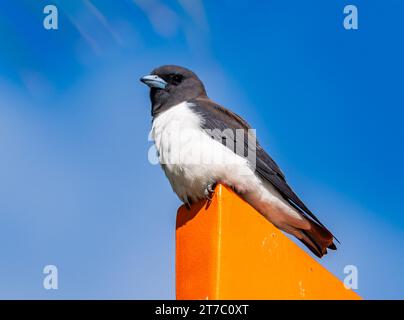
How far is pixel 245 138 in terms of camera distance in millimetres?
7012

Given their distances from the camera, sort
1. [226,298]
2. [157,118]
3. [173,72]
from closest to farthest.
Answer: [226,298], [157,118], [173,72]

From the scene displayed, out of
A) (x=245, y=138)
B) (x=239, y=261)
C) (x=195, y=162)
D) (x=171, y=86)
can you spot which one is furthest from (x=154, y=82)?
(x=239, y=261)

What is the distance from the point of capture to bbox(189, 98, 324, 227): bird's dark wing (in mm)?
6746

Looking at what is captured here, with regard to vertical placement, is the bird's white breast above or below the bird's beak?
below

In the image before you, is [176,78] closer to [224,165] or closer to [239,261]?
[224,165]

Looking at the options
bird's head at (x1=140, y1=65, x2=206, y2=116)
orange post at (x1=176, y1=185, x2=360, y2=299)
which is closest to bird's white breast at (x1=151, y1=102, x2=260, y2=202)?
bird's head at (x1=140, y1=65, x2=206, y2=116)

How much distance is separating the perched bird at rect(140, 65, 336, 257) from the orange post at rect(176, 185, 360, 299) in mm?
1123

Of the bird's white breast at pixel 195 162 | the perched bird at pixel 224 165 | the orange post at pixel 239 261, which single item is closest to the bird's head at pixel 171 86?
the perched bird at pixel 224 165

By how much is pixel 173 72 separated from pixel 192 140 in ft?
5.34

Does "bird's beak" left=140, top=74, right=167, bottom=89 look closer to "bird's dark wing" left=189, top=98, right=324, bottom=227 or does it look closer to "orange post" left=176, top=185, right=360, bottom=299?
"bird's dark wing" left=189, top=98, right=324, bottom=227

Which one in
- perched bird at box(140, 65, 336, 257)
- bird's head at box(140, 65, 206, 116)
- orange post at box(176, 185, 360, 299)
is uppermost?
bird's head at box(140, 65, 206, 116)
